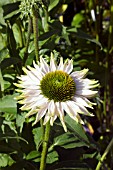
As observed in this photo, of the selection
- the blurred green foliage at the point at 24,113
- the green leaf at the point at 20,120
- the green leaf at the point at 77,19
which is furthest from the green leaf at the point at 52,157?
the green leaf at the point at 77,19

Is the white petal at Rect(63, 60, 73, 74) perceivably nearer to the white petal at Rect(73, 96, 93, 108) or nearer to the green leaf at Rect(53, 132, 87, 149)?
the white petal at Rect(73, 96, 93, 108)

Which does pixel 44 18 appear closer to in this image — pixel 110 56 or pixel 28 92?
pixel 28 92

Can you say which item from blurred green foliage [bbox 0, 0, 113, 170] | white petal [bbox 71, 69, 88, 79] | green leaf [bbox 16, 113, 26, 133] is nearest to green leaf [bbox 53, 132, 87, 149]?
blurred green foliage [bbox 0, 0, 113, 170]

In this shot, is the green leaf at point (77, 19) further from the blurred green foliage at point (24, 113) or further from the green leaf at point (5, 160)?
the green leaf at point (5, 160)

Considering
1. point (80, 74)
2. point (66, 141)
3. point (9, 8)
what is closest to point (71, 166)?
point (66, 141)

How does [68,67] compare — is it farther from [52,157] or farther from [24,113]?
[52,157]
